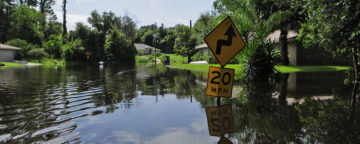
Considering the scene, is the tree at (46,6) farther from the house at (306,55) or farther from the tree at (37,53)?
the house at (306,55)

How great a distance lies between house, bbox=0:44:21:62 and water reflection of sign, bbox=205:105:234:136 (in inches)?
2075

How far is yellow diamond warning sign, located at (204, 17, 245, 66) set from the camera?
6.41 m

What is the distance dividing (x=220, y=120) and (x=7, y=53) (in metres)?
55.7

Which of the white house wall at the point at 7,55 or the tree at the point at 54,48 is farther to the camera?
the tree at the point at 54,48

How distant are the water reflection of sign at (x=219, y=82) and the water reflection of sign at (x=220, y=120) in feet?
1.52

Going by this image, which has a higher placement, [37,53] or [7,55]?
[37,53]

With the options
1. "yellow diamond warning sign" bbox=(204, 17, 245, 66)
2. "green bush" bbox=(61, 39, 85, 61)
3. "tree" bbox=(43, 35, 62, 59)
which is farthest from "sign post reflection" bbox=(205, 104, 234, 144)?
"tree" bbox=(43, 35, 62, 59)

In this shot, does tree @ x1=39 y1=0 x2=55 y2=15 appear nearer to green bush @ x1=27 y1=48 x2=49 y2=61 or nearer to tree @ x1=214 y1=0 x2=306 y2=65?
green bush @ x1=27 y1=48 x2=49 y2=61

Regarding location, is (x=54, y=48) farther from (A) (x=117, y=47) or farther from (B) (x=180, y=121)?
(B) (x=180, y=121)

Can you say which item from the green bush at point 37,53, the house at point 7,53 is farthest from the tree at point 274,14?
the green bush at point 37,53

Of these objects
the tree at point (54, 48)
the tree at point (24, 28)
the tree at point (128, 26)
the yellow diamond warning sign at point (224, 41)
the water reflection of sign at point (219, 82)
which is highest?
the tree at point (128, 26)

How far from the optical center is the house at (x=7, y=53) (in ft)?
158

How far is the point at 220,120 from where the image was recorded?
566 centimetres

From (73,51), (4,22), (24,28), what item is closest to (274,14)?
(73,51)
